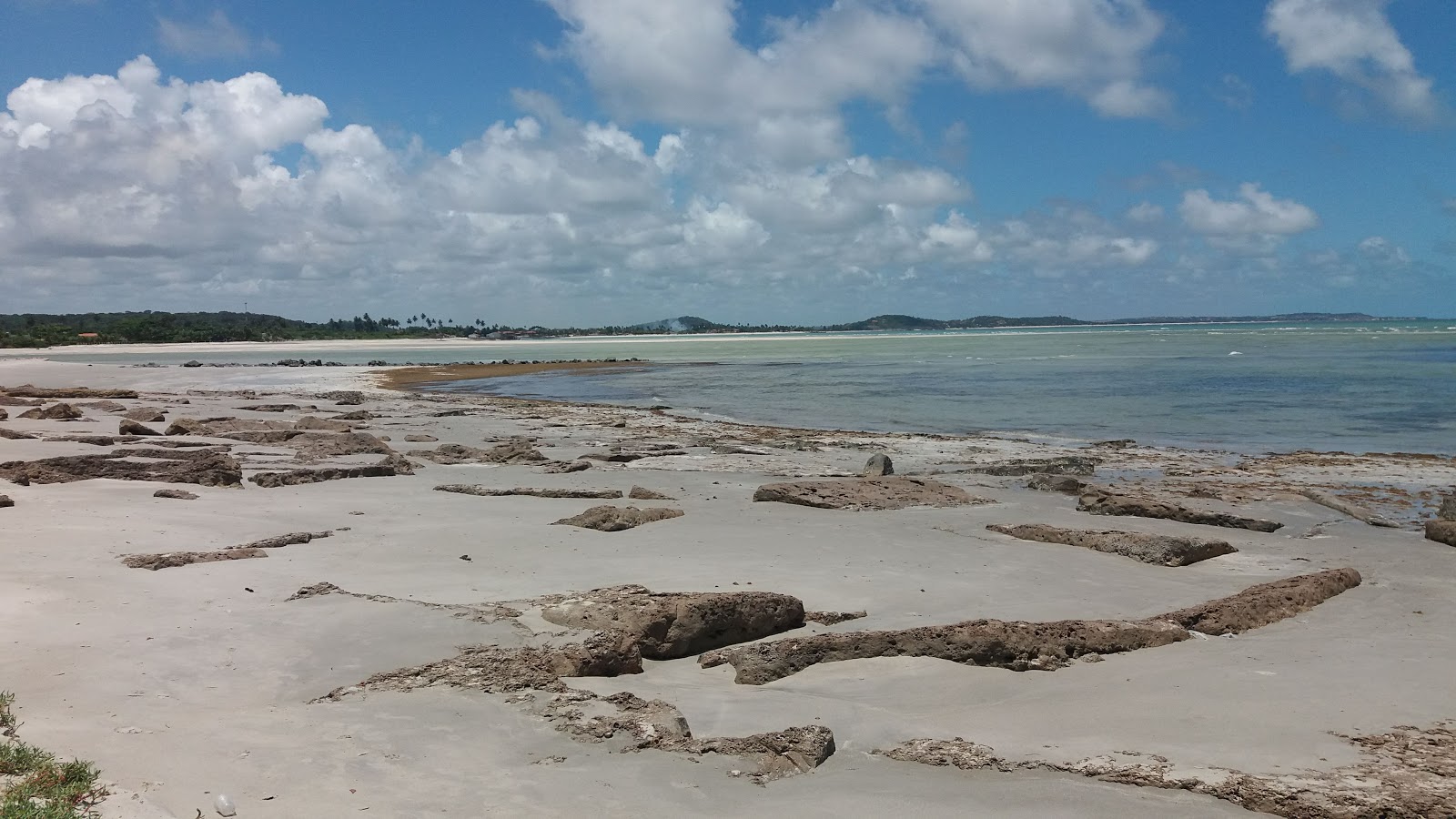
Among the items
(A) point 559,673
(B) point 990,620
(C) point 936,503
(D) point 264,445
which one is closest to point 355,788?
(A) point 559,673

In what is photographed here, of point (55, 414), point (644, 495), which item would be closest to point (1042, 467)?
point (644, 495)

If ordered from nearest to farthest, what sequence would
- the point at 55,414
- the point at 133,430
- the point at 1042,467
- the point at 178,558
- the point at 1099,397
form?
the point at 178,558, the point at 1042,467, the point at 133,430, the point at 55,414, the point at 1099,397

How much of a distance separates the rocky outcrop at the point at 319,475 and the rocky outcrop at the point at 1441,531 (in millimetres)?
14157

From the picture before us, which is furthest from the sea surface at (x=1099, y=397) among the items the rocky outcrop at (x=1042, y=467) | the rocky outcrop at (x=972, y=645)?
the rocky outcrop at (x=972, y=645)

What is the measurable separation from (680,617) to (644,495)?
6.71 meters

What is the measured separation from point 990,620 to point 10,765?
5594 mm

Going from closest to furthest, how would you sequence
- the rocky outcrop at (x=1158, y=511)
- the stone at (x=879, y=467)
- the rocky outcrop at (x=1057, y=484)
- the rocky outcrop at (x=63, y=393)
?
the rocky outcrop at (x=1158, y=511), the rocky outcrop at (x=1057, y=484), the stone at (x=879, y=467), the rocky outcrop at (x=63, y=393)

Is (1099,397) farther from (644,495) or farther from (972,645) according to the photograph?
(972,645)

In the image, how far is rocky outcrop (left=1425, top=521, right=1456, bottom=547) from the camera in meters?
11.0

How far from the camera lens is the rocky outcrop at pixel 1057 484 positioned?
48.9 feet

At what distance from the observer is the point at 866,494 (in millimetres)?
12945

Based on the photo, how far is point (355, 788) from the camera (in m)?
4.18

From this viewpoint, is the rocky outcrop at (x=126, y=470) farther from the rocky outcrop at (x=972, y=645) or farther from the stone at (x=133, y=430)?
the rocky outcrop at (x=972, y=645)

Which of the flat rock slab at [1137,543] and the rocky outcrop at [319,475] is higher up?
the rocky outcrop at [319,475]
